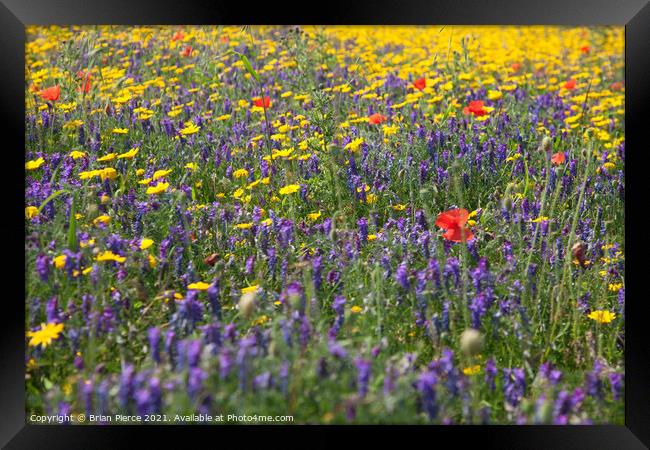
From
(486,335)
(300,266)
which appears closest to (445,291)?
(486,335)

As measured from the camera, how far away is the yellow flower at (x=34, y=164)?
2363 mm

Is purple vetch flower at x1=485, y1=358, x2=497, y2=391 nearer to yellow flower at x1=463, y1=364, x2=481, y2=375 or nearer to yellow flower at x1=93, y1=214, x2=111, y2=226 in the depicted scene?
yellow flower at x1=463, y1=364, x2=481, y2=375

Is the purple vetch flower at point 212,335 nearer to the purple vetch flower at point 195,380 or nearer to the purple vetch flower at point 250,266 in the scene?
the purple vetch flower at point 195,380

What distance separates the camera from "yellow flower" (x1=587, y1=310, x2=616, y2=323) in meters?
2.39

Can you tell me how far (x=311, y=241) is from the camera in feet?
8.80

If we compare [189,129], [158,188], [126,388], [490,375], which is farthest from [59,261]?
[490,375]

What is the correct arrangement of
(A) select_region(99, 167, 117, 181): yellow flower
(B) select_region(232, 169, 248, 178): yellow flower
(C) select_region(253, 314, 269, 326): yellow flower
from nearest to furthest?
(C) select_region(253, 314, 269, 326): yellow flower
(A) select_region(99, 167, 117, 181): yellow flower
(B) select_region(232, 169, 248, 178): yellow flower

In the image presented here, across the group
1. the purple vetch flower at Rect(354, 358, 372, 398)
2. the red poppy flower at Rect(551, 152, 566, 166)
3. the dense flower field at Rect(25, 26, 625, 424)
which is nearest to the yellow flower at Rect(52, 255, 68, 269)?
the dense flower field at Rect(25, 26, 625, 424)

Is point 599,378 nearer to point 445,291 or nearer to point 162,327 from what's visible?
point 445,291

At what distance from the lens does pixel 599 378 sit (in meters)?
2.14

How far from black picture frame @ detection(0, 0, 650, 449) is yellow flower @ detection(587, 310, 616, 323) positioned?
5.7 inches

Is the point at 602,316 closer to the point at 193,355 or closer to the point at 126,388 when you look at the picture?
the point at 193,355

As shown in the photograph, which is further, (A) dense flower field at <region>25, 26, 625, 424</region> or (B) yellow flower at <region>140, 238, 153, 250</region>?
(B) yellow flower at <region>140, 238, 153, 250</region>
